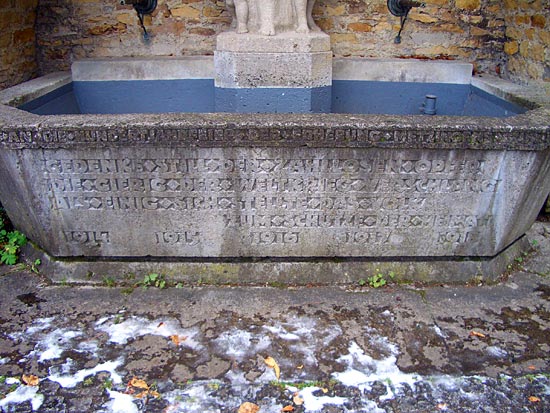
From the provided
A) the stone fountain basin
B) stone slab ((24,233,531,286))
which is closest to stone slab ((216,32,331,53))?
the stone fountain basin

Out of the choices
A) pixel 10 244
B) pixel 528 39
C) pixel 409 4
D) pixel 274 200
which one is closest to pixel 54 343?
pixel 10 244

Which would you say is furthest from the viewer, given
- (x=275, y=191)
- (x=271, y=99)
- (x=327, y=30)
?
(x=327, y=30)

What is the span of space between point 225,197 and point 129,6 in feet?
8.47

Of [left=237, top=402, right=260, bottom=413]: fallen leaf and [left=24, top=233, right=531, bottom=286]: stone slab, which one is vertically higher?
[left=24, top=233, right=531, bottom=286]: stone slab

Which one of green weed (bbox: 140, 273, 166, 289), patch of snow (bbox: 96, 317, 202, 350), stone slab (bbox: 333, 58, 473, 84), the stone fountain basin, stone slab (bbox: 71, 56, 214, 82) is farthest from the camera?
stone slab (bbox: 333, 58, 473, 84)

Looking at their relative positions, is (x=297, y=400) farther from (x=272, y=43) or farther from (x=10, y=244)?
(x=272, y=43)

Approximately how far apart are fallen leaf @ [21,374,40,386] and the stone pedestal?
7.89ft

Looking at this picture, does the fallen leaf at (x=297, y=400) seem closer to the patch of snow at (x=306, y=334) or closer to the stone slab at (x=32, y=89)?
the patch of snow at (x=306, y=334)

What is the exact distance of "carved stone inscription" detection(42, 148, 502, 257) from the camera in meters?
2.62

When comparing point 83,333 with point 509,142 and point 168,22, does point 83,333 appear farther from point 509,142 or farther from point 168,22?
point 168,22

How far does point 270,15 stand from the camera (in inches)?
142

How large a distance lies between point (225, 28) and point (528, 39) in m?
2.68

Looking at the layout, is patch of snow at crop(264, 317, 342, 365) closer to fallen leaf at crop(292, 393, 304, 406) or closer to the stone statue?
fallen leaf at crop(292, 393, 304, 406)

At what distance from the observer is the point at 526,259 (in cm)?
322
